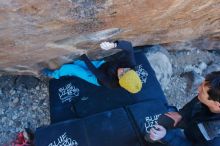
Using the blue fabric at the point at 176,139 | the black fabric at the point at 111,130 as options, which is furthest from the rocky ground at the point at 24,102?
the blue fabric at the point at 176,139

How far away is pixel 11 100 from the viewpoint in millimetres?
3055

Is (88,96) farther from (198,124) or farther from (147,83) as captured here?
(198,124)

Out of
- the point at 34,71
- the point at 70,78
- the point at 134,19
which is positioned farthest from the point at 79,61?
the point at 134,19

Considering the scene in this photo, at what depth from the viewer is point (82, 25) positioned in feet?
7.89

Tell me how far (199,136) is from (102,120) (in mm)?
858

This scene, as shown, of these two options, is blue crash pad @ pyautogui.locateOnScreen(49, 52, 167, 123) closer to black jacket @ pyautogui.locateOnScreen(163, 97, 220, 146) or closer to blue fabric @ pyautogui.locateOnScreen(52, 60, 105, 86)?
blue fabric @ pyautogui.locateOnScreen(52, 60, 105, 86)

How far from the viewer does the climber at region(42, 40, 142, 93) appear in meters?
2.68

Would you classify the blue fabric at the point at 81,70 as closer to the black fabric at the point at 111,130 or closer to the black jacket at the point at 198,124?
the black fabric at the point at 111,130

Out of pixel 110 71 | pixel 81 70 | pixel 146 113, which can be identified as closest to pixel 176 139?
pixel 146 113

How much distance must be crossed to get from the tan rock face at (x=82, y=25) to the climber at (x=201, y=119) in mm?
660

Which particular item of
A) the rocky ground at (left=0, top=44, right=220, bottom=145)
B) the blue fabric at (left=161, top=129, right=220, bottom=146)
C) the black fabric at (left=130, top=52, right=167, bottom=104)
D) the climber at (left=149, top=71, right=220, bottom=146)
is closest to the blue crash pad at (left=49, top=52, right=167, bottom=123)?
the black fabric at (left=130, top=52, right=167, bottom=104)

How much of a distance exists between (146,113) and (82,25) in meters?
0.84

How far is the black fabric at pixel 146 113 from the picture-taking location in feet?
9.00

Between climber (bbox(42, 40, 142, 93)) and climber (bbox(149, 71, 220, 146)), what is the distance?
477 millimetres
